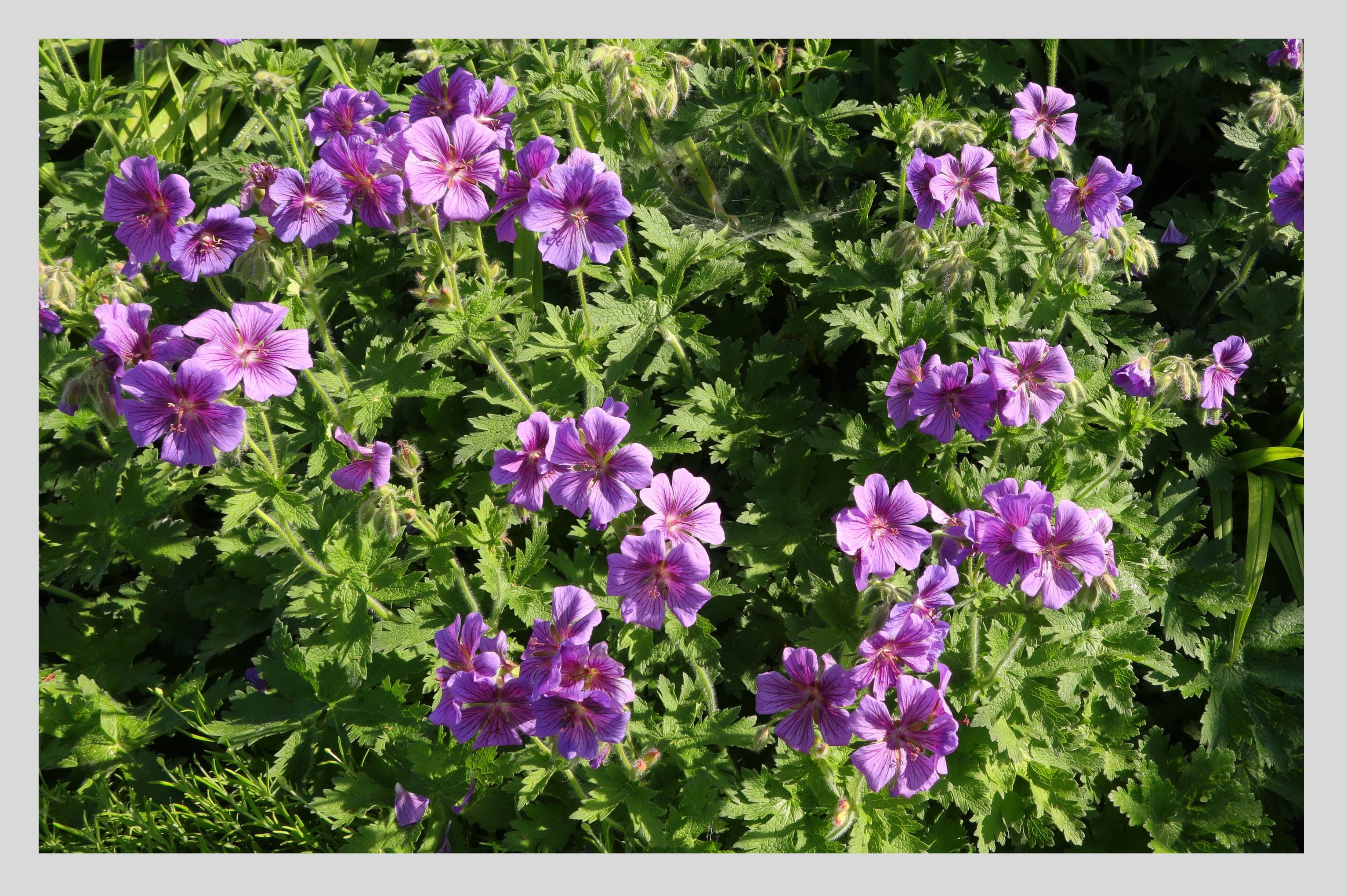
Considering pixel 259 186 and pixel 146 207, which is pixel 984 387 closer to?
pixel 259 186

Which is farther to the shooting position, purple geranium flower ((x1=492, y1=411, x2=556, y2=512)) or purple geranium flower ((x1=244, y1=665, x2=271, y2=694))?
purple geranium flower ((x1=244, y1=665, x2=271, y2=694))

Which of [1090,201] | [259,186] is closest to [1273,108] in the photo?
[1090,201]

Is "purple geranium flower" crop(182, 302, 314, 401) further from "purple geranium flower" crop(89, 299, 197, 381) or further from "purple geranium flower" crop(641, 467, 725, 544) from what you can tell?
"purple geranium flower" crop(641, 467, 725, 544)

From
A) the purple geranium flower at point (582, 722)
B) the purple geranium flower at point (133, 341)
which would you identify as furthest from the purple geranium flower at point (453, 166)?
the purple geranium flower at point (582, 722)

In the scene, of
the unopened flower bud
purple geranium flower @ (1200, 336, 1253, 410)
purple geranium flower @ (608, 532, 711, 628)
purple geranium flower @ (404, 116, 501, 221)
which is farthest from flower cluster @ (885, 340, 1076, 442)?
the unopened flower bud

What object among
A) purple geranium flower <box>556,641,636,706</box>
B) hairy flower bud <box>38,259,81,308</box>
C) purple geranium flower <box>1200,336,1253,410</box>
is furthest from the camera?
hairy flower bud <box>38,259,81,308</box>

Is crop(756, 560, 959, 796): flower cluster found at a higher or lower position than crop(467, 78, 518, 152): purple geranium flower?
lower

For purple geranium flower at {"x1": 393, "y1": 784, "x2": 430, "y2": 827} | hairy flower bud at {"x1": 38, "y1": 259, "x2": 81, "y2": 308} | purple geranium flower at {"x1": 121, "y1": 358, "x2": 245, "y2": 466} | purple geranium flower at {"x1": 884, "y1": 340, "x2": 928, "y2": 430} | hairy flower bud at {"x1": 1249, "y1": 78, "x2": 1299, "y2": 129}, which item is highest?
hairy flower bud at {"x1": 1249, "y1": 78, "x2": 1299, "y2": 129}

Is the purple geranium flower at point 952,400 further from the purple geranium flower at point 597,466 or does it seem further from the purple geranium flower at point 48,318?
the purple geranium flower at point 48,318
